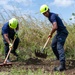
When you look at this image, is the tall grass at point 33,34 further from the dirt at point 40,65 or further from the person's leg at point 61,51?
the person's leg at point 61,51

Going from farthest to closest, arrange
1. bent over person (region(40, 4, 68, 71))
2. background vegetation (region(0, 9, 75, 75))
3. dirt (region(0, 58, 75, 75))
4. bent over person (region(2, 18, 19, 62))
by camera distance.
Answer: background vegetation (region(0, 9, 75, 75)) → bent over person (region(2, 18, 19, 62)) → dirt (region(0, 58, 75, 75)) → bent over person (region(40, 4, 68, 71))

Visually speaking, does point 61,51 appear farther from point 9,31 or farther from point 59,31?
point 9,31

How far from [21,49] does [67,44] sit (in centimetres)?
195

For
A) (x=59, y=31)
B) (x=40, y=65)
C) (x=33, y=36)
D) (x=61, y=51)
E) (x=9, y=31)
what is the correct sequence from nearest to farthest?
(x=61, y=51) → (x=59, y=31) → (x=40, y=65) → (x=9, y=31) → (x=33, y=36)

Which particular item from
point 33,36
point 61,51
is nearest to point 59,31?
point 61,51

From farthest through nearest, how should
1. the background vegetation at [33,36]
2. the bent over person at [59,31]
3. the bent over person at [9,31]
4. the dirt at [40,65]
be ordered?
1. the background vegetation at [33,36]
2. the bent over person at [9,31]
3. the dirt at [40,65]
4. the bent over person at [59,31]

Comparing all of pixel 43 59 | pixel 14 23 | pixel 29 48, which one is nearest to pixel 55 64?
pixel 43 59

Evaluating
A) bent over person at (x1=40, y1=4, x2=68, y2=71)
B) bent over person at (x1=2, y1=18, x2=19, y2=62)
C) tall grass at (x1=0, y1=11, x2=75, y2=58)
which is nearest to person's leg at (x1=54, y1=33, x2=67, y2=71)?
bent over person at (x1=40, y1=4, x2=68, y2=71)

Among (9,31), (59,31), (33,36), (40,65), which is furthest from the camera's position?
(33,36)

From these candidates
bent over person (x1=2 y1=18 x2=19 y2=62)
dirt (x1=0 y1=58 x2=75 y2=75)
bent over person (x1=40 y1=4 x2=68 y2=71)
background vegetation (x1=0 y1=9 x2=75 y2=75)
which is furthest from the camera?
background vegetation (x1=0 y1=9 x2=75 y2=75)

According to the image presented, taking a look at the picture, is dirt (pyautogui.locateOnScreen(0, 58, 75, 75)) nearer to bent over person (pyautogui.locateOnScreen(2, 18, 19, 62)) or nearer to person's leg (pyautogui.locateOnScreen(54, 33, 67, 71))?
person's leg (pyautogui.locateOnScreen(54, 33, 67, 71))

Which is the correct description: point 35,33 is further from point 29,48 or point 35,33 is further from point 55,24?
point 55,24

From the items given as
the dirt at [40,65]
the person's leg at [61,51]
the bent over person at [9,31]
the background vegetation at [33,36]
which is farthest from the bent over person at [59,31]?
the background vegetation at [33,36]

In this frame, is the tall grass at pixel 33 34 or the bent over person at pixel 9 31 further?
the tall grass at pixel 33 34
